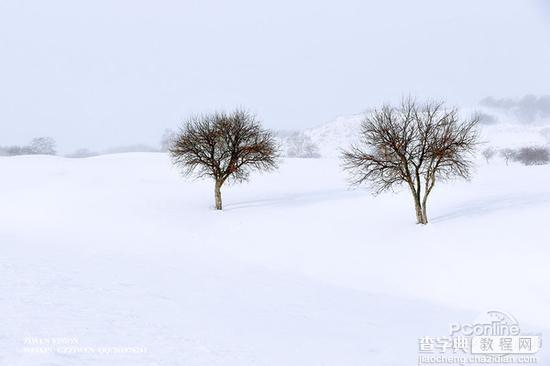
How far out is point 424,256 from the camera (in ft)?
54.4

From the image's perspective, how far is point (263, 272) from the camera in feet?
50.1

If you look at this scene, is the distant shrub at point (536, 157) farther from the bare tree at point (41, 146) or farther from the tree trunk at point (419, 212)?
the bare tree at point (41, 146)

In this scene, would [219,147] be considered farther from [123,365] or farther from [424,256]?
[123,365]

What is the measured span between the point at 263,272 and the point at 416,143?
12.9 meters

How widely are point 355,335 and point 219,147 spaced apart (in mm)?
21966

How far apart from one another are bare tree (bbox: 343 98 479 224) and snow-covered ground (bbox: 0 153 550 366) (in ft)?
9.69

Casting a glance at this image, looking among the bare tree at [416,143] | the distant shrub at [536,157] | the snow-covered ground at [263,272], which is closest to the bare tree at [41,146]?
the snow-covered ground at [263,272]

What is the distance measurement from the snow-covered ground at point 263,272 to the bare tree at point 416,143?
2953 mm

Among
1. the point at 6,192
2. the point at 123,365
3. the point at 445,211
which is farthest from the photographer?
the point at 6,192

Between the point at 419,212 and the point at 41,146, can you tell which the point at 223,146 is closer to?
the point at 419,212

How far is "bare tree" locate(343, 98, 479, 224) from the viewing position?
2070 cm

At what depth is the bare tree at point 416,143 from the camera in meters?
20.7

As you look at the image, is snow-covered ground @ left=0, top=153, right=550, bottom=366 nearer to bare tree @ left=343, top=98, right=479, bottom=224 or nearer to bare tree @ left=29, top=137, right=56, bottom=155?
bare tree @ left=343, top=98, right=479, bottom=224

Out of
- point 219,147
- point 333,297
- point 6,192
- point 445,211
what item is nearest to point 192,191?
point 219,147
